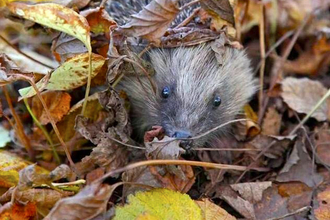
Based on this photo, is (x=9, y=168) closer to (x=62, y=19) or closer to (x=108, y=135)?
(x=108, y=135)

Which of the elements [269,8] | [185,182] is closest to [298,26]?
[269,8]

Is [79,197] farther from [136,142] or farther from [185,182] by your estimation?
[136,142]

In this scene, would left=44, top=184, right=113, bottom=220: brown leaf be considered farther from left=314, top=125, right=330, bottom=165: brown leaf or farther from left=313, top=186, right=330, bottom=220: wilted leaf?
left=314, top=125, right=330, bottom=165: brown leaf

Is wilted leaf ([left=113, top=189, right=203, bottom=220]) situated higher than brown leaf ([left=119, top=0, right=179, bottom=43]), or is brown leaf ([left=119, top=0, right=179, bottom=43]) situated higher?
brown leaf ([left=119, top=0, right=179, bottom=43])

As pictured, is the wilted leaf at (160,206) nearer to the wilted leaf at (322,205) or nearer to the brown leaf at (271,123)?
the wilted leaf at (322,205)

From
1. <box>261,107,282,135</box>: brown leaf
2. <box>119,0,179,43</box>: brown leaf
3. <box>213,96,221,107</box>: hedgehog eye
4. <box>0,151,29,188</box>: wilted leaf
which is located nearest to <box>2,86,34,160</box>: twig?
<box>0,151,29,188</box>: wilted leaf

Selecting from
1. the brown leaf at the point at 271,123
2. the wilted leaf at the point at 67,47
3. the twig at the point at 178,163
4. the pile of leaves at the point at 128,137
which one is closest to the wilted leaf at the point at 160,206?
the pile of leaves at the point at 128,137
